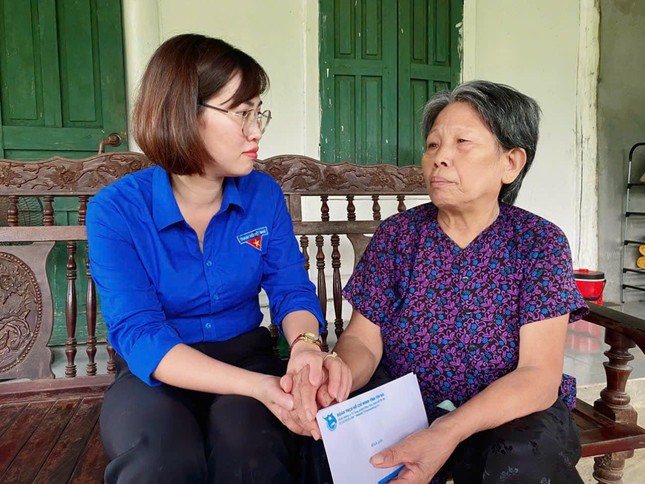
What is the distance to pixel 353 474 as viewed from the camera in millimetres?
950

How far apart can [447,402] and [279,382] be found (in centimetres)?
46

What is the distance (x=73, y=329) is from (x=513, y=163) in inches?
62.1

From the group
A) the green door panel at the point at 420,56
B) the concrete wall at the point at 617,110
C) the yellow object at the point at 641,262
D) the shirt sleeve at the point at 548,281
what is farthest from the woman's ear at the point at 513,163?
the yellow object at the point at 641,262

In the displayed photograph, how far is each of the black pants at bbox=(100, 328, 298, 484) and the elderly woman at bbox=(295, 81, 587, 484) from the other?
0.48 ft

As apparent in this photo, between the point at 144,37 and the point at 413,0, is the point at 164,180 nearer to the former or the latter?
the point at 144,37

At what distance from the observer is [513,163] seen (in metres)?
1.30

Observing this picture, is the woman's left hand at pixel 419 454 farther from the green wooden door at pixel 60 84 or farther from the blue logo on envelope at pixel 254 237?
the green wooden door at pixel 60 84

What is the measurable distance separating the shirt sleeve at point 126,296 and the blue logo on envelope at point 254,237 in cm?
26

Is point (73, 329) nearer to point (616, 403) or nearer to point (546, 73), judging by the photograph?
point (616, 403)

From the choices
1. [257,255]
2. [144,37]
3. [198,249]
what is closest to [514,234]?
[257,255]

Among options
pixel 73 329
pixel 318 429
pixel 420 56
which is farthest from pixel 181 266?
pixel 420 56

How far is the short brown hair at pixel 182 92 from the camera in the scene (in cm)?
112

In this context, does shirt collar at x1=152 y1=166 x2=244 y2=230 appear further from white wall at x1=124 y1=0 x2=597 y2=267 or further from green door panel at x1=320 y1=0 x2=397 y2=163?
green door panel at x1=320 y1=0 x2=397 y2=163

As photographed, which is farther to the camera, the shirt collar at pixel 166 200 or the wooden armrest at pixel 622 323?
the wooden armrest at pixel 622 323
